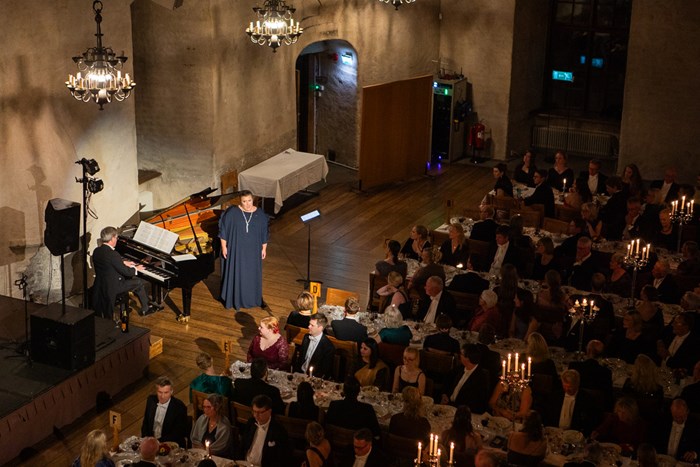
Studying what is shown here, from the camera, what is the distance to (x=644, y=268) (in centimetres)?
1131

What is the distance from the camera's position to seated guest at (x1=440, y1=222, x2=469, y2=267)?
39.7ft

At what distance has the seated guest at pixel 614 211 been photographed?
13.2 metres

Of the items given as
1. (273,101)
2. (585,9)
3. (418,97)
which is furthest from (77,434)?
(585,9)

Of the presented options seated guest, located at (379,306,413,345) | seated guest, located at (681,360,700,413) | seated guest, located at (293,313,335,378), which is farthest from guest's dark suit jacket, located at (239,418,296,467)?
seated guest, located at (681,360,700,413)

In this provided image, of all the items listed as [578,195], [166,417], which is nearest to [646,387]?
[166,417]

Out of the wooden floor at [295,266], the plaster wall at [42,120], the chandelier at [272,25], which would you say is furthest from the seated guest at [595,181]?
the plaster wall at [42,120]

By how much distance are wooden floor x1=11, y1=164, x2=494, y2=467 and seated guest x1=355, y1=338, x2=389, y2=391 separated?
2238mm

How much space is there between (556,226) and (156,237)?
5143mm

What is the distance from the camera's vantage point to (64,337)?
9.74 meters

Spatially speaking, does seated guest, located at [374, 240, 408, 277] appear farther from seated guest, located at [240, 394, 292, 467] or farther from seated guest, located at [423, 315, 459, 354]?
seated guest, located at [240, 394, 292, 467]

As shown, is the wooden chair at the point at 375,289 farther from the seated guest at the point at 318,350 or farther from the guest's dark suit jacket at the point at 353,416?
the guest's dark suit jacket at the point at 353,416

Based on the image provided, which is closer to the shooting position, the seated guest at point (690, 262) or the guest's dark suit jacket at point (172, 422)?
the guest's dark suit jacket at point (172, 422)

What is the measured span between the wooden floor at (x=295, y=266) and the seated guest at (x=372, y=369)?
2238 millimetres

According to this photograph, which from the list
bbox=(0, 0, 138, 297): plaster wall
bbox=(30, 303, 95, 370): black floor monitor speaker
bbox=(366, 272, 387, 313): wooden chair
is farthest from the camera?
bbox=(366, 272, 387, 313): wooden chair
